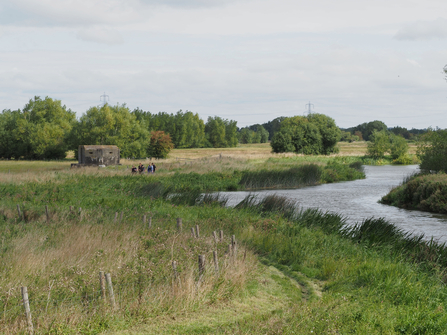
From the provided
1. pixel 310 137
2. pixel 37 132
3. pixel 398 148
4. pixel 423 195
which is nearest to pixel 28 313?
pixel 423 195

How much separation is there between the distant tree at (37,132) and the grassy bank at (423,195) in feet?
214

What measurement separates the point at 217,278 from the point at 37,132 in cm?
7797

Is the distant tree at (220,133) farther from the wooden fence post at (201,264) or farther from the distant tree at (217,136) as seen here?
the wooden fence post at (201,264)

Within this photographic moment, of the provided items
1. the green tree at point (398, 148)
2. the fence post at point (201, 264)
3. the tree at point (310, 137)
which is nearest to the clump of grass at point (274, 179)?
the fence post at point (201, 264)

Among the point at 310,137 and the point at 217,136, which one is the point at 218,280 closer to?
the point at 310,137

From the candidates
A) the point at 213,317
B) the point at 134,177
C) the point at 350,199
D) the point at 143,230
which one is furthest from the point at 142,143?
the point at 213,317

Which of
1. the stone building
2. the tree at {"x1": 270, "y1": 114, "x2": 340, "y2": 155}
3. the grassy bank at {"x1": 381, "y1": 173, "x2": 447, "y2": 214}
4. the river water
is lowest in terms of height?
the river water

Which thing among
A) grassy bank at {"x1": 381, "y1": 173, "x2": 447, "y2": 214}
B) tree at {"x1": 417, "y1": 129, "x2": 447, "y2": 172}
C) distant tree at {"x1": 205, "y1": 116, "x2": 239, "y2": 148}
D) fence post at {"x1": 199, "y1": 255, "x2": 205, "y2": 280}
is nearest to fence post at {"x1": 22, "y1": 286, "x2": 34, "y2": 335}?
fence post at {"x1": 199, "y1": 255, "x2": 205, "y2": 280}

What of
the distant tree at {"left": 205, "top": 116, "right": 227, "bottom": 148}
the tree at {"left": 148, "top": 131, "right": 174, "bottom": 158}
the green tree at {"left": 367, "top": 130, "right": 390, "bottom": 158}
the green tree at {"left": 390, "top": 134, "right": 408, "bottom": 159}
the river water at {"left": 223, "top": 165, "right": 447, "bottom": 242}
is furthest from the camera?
the distant tree at {"left": 205, "top": 116, "right": 227, "bottom": 148}

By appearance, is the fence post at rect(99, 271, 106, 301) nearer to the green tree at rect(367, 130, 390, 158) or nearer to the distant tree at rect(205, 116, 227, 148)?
the green tree at rect(367, 130, 390, 158)

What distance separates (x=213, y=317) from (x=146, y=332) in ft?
4.83

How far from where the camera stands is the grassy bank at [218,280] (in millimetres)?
7988

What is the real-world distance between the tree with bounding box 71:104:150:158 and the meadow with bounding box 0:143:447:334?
199ft

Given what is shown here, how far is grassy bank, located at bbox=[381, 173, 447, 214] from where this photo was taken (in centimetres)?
2695
